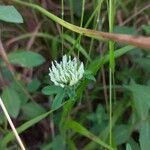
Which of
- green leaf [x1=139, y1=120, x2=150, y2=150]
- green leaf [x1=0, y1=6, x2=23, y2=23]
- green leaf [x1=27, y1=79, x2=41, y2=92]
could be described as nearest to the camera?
green leaf [x1=0, y1=6, x2=23, y2=23]

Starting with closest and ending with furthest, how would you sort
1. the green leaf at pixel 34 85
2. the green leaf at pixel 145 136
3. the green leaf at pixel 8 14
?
the green leaf at pixel 8 14 < the green leaf at pixel 145 136 < the green leaf at pixel 34 85

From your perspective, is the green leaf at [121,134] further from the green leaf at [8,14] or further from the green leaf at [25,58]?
the green leaf at [8,14]

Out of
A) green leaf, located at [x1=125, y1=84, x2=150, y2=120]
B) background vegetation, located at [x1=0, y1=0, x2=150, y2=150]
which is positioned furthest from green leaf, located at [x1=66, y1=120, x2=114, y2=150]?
green leaf, located at [x1=125, y1=84, x2=150, y2=120]


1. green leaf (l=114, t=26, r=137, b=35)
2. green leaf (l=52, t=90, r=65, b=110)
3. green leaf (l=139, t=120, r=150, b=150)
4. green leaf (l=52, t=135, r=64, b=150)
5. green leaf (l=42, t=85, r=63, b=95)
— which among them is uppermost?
green leaf (l=114, t=26, r=137, b=35)

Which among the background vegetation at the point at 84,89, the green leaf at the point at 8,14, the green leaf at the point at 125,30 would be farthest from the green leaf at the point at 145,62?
the green leaf at the point at 8,14

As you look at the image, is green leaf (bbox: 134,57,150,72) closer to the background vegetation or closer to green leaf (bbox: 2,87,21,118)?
the background vegetation

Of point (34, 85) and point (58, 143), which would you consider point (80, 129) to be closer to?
point (58, 143)

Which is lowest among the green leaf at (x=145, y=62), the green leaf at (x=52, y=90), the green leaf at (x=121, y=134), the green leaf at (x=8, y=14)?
the green leaf at (x=121, y=134)

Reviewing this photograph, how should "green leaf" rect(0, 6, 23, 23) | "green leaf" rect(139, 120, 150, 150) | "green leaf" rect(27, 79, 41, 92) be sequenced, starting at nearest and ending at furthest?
"green leaf" rect(0, 6, 23, 23), "green leaf" rect(139, 120, 150, 150), "green leaf" rect(27, 79, 41, 92)

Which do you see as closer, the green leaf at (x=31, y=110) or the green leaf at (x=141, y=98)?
the green leaf at (x=141, y=98)
